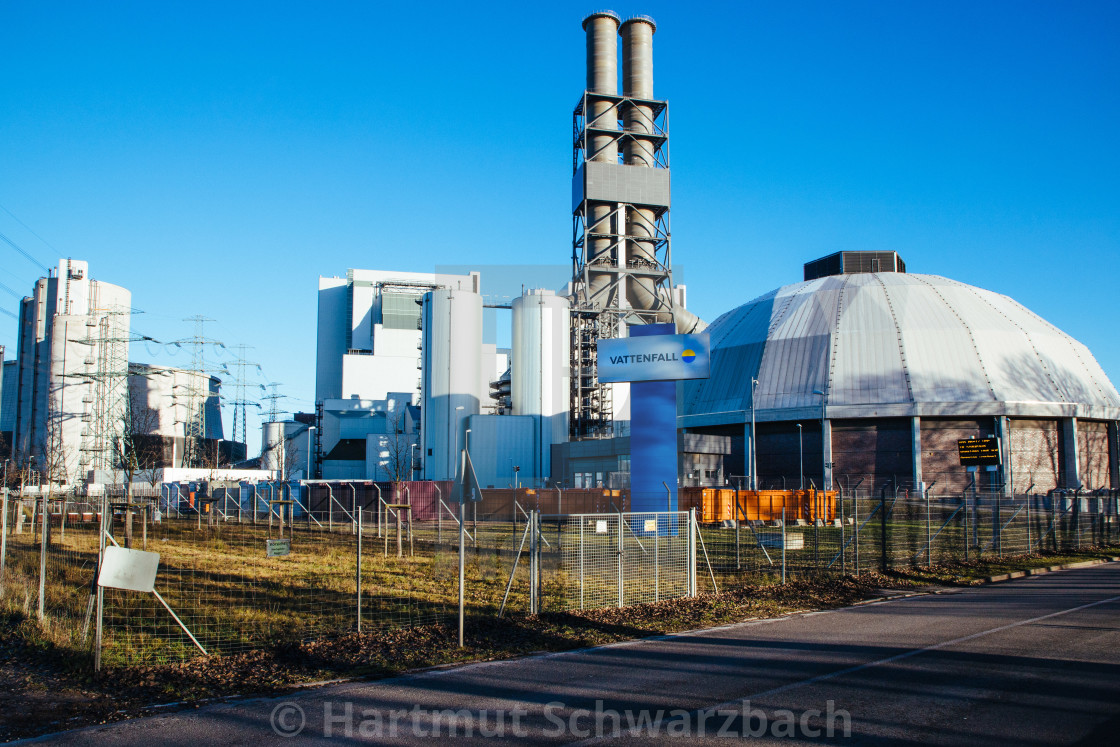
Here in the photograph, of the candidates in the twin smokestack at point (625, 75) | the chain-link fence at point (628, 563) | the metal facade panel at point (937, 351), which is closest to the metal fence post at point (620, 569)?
the chain-link fence at point (628, 563)

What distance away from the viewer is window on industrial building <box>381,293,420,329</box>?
111 metres

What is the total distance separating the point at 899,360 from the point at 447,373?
119 ft

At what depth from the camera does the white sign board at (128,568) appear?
34.2ft

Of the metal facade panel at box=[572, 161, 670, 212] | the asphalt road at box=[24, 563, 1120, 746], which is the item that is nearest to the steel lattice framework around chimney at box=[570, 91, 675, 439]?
the metal facade panel at box=[572, 161, 670, 212]

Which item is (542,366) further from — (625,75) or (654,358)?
→ (654,358)

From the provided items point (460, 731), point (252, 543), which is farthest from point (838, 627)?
point (252, 543)

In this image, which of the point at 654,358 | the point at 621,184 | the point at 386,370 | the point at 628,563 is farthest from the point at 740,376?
the point at 386,370

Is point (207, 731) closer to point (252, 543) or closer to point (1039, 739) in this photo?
point (1039, 739)

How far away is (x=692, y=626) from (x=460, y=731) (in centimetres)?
735

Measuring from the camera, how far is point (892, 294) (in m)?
68.4

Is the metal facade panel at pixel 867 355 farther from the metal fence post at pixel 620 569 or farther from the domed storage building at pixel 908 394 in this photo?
the metal fence post at pixel 620 569

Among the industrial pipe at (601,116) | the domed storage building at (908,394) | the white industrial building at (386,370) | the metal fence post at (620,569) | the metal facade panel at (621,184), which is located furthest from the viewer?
the industrial pipe at (601,116)

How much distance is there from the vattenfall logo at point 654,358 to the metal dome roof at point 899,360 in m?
34.2

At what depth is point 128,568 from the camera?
415 inches
